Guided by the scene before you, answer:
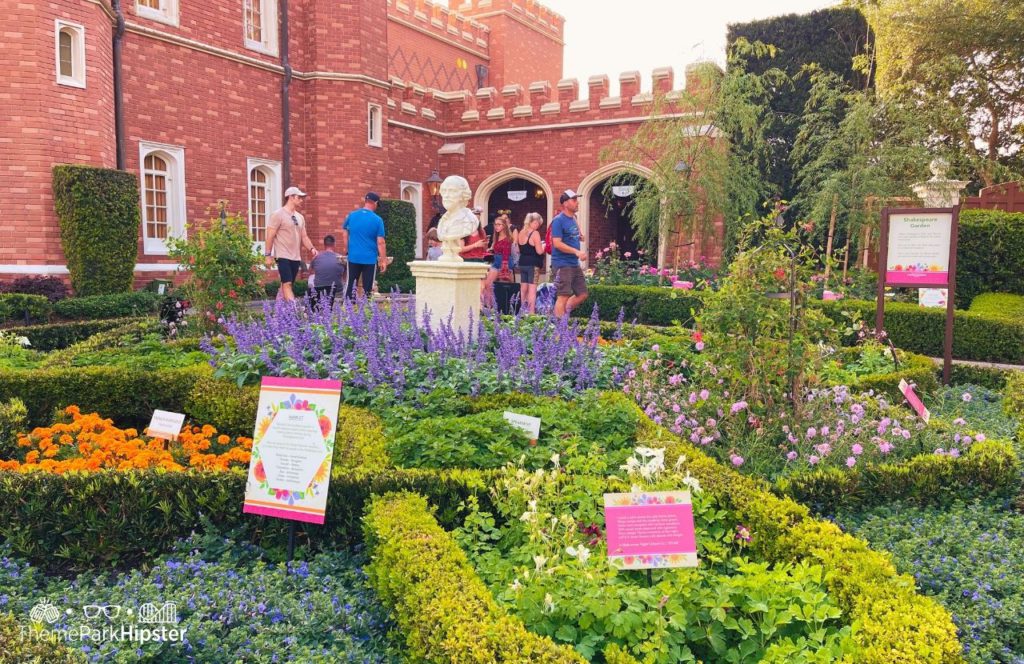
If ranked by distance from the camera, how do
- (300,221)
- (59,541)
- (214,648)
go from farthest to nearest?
(300,221) → (59,541) → (214,648)

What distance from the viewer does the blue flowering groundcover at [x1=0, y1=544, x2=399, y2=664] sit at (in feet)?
7.83

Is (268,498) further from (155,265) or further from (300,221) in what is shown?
(155,265)

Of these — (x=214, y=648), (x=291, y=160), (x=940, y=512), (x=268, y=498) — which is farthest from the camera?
(x=291, y=160)

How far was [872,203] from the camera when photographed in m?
13.1

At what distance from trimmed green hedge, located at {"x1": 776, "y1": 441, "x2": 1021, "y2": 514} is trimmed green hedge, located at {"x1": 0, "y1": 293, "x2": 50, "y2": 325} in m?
9.79

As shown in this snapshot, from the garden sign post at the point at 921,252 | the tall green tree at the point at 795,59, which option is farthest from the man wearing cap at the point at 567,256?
the tall green tree at the point at 795,59

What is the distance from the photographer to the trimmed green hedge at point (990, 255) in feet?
37.1

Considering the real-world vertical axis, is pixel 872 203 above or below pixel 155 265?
above

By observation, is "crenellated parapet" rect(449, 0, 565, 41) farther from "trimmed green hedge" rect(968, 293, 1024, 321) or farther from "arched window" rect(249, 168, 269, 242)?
"trimmed green hedge" rect(968, 293, 1024, 321)

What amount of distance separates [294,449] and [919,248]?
6426 mm

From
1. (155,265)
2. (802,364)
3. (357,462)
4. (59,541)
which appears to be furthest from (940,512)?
(155,265)

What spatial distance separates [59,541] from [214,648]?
1390 millimetres

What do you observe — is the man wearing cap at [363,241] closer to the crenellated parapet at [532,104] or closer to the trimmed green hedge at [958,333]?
the trimmed green hedge at [958,333]

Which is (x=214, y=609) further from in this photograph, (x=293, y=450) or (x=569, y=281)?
(x=569, y=281)
